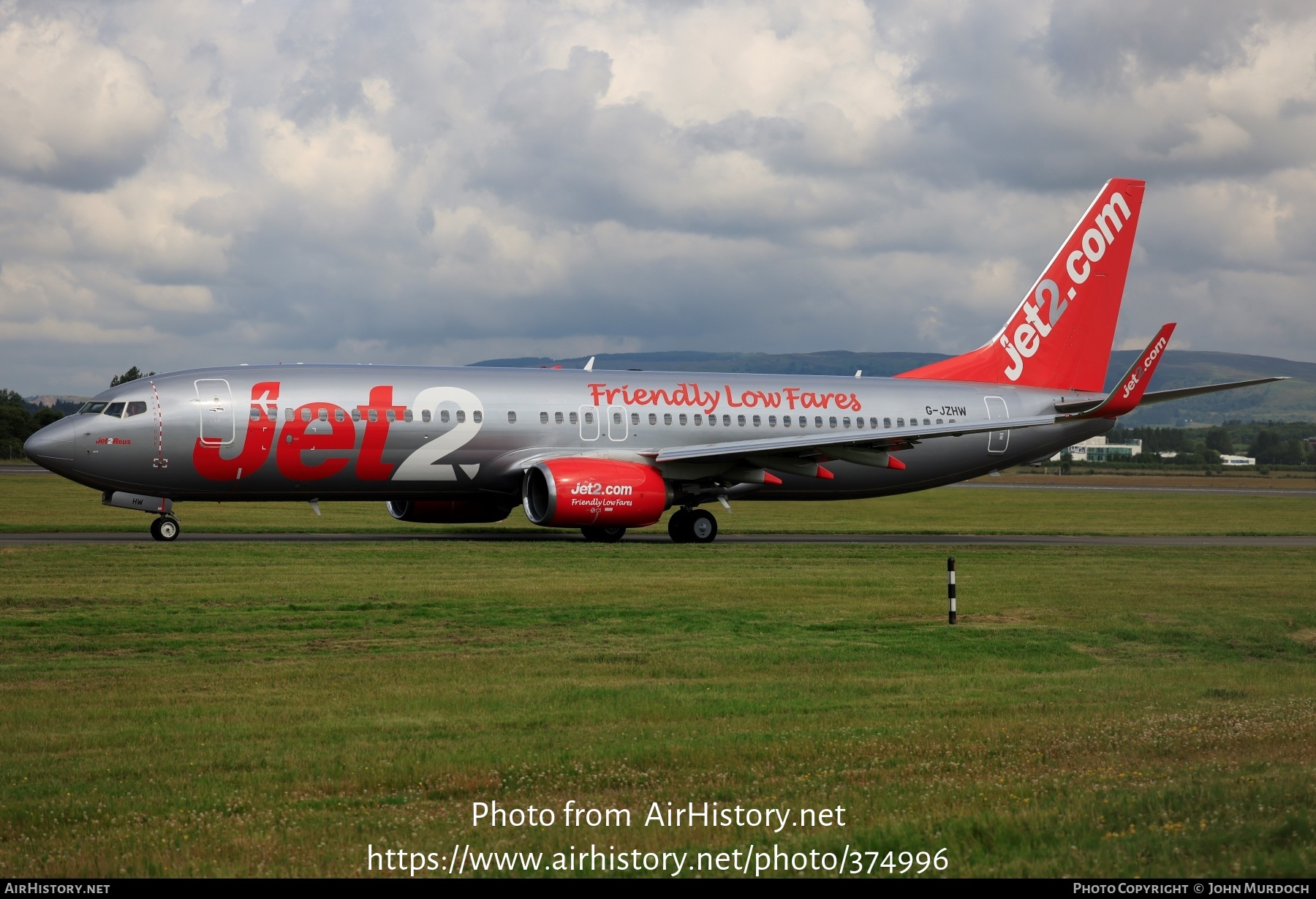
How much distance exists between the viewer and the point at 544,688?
516 inches

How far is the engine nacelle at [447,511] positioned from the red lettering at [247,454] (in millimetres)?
4698

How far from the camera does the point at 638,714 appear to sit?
11828mm

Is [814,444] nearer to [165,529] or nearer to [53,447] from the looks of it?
[165,529]

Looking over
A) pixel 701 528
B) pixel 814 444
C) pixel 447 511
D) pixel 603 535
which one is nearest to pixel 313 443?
pixel 447 511

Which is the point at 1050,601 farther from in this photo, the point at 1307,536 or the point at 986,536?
the point at 1307,536

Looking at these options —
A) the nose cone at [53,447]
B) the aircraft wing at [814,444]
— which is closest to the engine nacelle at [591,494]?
the aircraft wing at [814,444]

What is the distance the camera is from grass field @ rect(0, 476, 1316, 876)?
7.56 m

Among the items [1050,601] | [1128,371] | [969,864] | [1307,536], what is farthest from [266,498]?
[1307,536]

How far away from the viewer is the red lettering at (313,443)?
95.7 ft

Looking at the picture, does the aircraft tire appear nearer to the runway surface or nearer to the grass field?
the runway surface

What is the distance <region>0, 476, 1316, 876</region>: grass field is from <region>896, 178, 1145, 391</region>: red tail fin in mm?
14113

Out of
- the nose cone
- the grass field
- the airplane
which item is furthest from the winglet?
the nose cone

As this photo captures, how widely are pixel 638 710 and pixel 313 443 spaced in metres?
19.0
